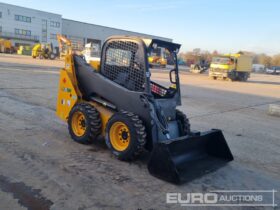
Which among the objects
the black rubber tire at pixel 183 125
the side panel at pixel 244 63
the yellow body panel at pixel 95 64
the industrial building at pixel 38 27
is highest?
the industrial building at pixel 38 27

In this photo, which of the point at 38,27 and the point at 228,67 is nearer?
the point at 228,67

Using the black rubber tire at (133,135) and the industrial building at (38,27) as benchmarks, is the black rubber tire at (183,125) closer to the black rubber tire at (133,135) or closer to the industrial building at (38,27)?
the black rubber tire at (133,135)

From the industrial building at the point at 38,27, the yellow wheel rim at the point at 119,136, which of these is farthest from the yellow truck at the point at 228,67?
the industrial building at the point at 38,27

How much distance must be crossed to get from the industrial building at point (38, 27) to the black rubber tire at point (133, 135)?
217 ft

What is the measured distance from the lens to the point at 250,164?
5.68 metres

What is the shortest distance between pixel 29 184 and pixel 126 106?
81.3 inches

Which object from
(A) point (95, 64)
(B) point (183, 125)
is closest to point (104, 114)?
(A) point (95, 64)

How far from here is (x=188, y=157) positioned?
16.3 ft

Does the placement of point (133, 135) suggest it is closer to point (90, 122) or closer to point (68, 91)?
point (90, 122)

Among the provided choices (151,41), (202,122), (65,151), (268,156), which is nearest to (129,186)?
(65,151)

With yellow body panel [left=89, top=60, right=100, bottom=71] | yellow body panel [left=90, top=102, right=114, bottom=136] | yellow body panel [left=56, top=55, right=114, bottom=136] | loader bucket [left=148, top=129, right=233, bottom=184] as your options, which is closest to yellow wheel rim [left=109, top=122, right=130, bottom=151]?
yellow body panel [left=90, top=102, right=114, bottom=136]

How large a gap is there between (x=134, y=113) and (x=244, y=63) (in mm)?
31540

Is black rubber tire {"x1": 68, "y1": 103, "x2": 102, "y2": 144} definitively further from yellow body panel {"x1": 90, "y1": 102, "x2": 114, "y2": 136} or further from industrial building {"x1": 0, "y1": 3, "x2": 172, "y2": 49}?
industrial building {"x1": 0, "y1": 3, "x2": 172, "y2": 49}

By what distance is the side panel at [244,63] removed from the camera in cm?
3278
